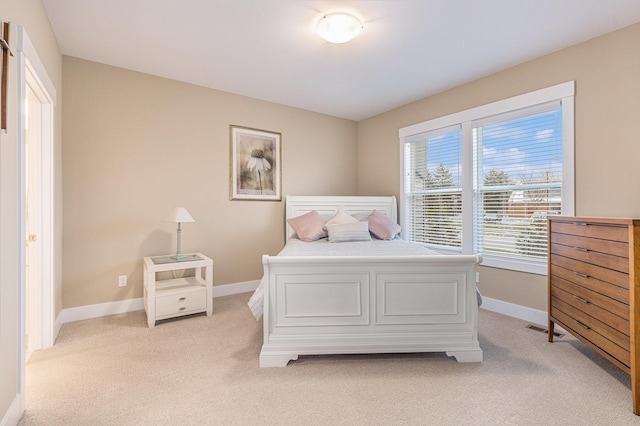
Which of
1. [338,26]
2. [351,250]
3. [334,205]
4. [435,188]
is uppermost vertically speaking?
[338,26]

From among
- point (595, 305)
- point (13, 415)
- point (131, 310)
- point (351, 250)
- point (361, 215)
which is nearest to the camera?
point (13, 415)

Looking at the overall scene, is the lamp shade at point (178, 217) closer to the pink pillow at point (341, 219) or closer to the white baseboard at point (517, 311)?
the pink pillow at point (341, 219)

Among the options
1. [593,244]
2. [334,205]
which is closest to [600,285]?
[593,244]

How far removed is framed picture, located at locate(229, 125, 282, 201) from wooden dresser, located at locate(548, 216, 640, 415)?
10.3 feet

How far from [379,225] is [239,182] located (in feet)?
6.18

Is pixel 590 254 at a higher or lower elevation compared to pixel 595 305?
higher

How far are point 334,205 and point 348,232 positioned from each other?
2.63 feet

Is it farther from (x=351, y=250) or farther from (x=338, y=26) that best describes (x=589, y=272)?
(x=338, y=26)

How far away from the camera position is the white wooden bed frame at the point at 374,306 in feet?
6.98

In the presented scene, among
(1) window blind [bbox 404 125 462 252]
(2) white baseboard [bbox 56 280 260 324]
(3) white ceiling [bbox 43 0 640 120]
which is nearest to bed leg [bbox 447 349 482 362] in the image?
(1) window blind [bbox 404 125 462 252]

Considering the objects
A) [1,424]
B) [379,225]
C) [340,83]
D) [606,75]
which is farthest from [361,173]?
[1,424]

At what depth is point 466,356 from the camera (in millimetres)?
2148

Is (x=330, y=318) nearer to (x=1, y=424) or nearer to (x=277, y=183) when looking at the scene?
(x=1, y=424)

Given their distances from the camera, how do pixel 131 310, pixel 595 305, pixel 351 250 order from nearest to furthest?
pixel 595 305 → pixel 351 250 → pixel 131 310
